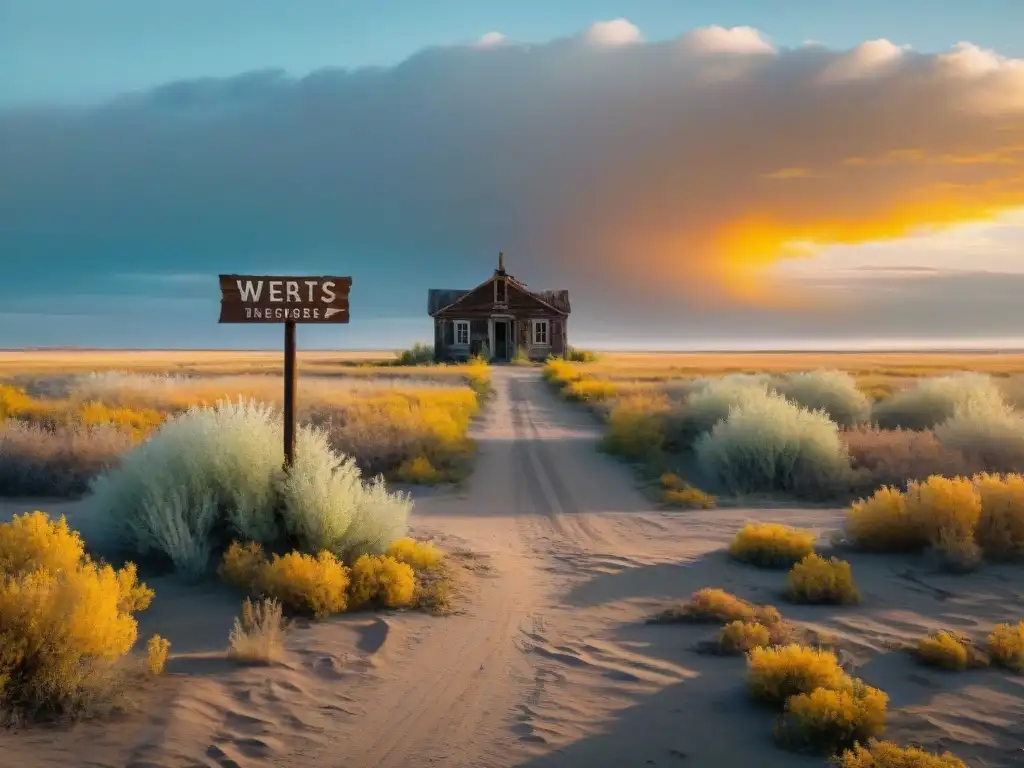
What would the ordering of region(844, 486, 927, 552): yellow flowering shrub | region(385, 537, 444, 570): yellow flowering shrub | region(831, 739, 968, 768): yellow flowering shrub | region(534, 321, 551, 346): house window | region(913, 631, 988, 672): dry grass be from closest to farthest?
region(831, 739, 968, 768): yellow flowering shrub, region(913, 631, 988, 672): dry grass, region(385, 537, 444, 570): yellow flowering shrub, region(844, 486, 927, 552): yellow flowering shrub, region(534, 321, 551, 346): house window

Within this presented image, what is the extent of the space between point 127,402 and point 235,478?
16681mm

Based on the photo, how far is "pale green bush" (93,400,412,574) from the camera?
7.96m

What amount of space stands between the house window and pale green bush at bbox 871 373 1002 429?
3406 centimetres

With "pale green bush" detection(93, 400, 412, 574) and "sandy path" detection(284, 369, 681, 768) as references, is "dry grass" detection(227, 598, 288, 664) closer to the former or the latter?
"sandy path" detection(284, 369, 681, 768)

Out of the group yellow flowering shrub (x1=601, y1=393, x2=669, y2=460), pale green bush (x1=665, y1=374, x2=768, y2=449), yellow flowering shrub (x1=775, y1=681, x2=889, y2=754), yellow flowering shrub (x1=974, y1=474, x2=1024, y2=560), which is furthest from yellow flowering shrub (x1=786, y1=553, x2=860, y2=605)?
pale green bush (x1=665, y1=374, x2=768, y2=449)

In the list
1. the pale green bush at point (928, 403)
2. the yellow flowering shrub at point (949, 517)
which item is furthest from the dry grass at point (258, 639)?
the pale green bush at point (928, 403)

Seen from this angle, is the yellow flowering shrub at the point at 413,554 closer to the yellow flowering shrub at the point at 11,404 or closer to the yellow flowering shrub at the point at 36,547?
the yellow flowering shrub at the point at 36,547

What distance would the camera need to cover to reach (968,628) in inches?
280

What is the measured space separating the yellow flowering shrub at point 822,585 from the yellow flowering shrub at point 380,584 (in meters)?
3.77

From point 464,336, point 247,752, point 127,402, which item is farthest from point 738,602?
point 464,336

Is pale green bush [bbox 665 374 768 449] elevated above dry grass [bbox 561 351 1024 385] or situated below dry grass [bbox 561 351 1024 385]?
below

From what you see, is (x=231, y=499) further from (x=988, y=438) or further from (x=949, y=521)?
(x=988, y=438)

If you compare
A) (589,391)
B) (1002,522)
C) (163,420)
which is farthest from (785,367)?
(1002,522)

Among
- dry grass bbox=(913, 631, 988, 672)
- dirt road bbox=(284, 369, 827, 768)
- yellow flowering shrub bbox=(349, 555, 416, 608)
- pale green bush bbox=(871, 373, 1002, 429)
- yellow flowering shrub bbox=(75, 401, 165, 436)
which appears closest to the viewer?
dirt road bbox=(284, 369, 827, 768)
